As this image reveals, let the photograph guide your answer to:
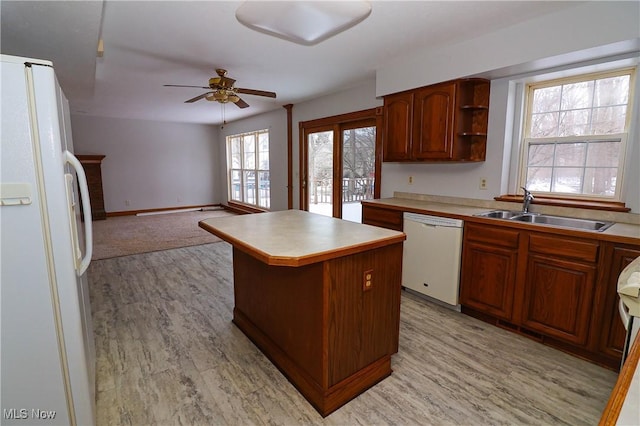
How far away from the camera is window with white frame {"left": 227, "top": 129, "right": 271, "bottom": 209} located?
708cm

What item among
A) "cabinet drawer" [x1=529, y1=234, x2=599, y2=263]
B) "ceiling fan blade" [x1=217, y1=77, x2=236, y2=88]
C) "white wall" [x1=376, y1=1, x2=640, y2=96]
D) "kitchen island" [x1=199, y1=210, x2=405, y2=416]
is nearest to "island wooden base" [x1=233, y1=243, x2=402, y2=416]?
"kitchen island" [x1=199, y1=210, x2=405, y2=416]

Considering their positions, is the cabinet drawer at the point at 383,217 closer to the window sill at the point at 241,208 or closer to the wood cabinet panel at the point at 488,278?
the wood cabinet panel at the point at 488,278

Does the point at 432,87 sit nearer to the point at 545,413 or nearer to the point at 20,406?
the point at 545,413

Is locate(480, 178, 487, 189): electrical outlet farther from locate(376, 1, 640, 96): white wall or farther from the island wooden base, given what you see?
the island wooden base

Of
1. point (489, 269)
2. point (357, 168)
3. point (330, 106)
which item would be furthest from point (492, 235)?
point (330, 106)

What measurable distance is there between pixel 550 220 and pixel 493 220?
62 centimetres

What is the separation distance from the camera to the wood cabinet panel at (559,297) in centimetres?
216

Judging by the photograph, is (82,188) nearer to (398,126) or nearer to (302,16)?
(302,16)

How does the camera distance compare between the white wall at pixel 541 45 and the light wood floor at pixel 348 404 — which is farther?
the white wall at pixel 541 45

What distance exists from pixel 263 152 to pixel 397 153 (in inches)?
163

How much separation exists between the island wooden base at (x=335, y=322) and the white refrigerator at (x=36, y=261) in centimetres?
104

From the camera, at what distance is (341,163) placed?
484cm

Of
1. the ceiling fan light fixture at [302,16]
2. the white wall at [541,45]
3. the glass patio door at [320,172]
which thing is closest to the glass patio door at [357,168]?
the glass patio door at [320,172]

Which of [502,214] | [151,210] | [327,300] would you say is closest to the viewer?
[327,300]
